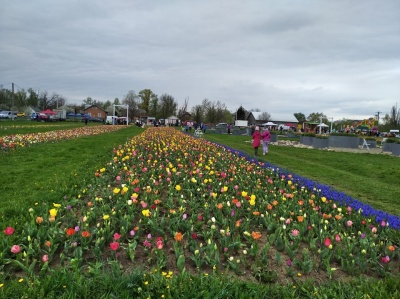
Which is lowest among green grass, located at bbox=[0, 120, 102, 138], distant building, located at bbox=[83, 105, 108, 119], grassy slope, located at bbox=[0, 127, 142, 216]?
grassy slope, located at bbox=[0, 127, 142, 216]

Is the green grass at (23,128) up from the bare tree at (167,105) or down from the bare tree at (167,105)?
down

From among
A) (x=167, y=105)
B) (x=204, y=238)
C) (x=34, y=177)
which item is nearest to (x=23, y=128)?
(x=34, y=177)

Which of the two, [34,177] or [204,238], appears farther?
[34,177]

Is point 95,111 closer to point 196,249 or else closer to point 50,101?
point 50,101

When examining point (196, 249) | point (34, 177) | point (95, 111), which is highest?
point (95, 111)

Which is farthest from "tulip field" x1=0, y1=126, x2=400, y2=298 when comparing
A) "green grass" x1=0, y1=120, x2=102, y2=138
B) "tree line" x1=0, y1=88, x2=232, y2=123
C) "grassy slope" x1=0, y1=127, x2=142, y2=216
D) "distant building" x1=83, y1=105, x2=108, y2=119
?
"distant building" x1=83, y1=105, x2=108, y2=119

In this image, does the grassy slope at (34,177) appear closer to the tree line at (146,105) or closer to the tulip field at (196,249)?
the tulip field at (196,249)

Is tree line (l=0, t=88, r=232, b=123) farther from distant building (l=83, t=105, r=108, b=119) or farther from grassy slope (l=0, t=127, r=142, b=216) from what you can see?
grassy slope (l=0, t=127, r=142, b=216)

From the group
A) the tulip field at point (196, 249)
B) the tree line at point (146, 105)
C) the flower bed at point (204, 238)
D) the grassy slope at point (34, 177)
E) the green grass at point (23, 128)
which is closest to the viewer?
the tulip field at point (196, 249)

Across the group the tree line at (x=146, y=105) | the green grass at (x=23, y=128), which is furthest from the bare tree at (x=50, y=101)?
the green grass at (x=23, y=128)

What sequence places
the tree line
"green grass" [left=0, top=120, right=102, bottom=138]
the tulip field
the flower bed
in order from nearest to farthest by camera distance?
the tulip field
the flower bed
"green grass" [left=0, top=120, right=102, bottom=138]
the tree line

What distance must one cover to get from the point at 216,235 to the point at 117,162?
533cm

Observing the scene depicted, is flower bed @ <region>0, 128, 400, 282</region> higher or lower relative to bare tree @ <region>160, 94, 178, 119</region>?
lower

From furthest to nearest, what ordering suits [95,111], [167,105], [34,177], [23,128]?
[95,111] < [167,105] < [23,128] < [34,177]
